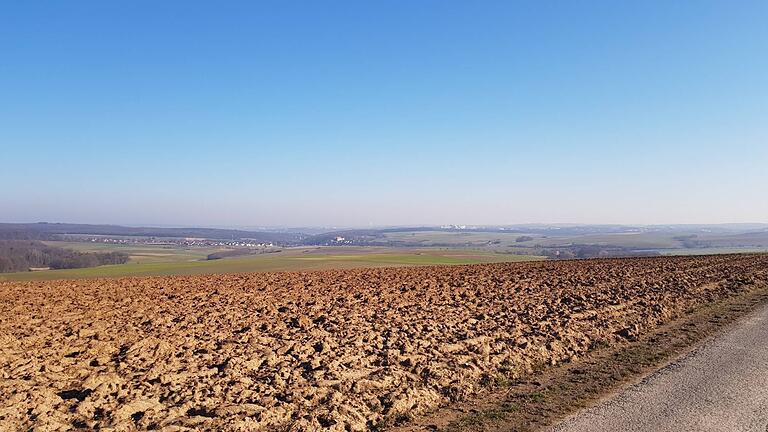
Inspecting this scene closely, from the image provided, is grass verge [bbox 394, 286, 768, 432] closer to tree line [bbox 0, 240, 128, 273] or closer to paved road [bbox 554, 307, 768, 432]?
paved road [bbox 554, 307, 768, 432]

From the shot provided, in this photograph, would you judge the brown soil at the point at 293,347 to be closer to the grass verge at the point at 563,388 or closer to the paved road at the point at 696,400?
the grass verge at the point at 563,388

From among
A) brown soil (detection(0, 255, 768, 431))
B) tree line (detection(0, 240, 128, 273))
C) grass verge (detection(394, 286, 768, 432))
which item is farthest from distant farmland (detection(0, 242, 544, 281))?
grass verge (detection(394, 286, 768, 432))

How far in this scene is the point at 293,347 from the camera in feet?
41.9

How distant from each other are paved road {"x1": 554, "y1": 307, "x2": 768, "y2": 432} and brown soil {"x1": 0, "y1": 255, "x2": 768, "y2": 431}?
2230 mm

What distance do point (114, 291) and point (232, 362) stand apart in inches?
728

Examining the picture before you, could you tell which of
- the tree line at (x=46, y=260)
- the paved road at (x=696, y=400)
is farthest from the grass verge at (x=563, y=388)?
the tree line at (x=46, y=260)

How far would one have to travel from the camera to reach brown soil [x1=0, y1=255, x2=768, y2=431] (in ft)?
28.1

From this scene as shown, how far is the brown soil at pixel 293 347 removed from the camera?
857cm

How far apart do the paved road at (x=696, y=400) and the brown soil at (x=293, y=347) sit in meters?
2.23

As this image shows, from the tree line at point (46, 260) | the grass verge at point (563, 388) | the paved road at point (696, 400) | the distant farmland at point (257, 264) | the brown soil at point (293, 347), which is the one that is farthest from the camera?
the tree line at point (46, 260)

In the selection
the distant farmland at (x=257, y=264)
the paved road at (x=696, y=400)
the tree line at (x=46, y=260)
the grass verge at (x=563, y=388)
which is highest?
the paved road at (x=696, y=400)

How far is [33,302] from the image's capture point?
2209 centimetres

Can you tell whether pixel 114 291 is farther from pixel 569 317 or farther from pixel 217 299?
pixel 569 317

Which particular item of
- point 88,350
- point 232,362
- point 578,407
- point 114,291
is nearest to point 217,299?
point 114,291
